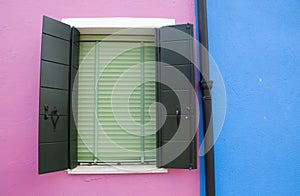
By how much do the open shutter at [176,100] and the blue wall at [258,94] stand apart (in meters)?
0.38

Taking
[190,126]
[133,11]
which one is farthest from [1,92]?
[190,126]

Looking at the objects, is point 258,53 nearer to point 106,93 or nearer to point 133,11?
point 133,11

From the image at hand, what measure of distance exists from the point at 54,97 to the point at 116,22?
1.12 m

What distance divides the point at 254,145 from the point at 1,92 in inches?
118

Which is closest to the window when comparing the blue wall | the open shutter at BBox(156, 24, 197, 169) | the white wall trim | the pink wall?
the open shutter at BBox(156, 24, 197, 169)

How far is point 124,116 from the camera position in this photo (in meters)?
2.58

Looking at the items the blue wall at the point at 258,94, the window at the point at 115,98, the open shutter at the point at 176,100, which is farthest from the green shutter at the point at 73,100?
the blue wall at the point at 258,94

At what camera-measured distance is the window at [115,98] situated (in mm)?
2225

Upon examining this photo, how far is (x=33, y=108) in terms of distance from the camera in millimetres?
2418

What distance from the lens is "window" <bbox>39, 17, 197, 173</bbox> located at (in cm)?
222

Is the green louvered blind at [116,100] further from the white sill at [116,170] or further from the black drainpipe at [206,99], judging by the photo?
the black drainpipe at [206,99]

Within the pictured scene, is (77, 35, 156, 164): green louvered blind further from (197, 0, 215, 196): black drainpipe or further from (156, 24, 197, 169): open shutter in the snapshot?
(197, 0, 215, 196): black drainpipe

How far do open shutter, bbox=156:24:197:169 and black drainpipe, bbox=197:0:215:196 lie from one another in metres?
0.17

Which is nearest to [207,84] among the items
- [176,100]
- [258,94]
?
[176,100]
